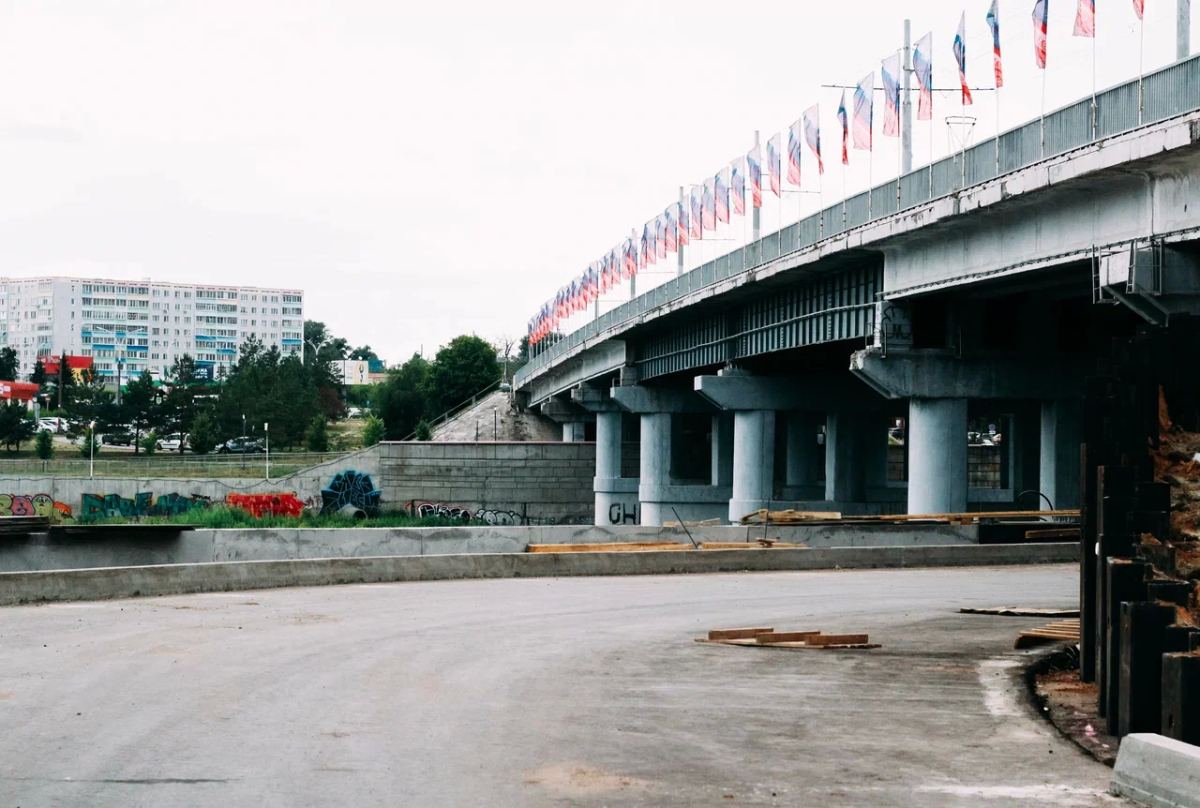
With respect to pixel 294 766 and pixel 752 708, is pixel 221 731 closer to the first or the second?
pixel 294 766

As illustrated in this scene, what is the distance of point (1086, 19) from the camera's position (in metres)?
28.6

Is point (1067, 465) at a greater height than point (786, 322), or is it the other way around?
point (786, 322)

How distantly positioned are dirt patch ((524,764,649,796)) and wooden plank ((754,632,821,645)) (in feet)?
28.5

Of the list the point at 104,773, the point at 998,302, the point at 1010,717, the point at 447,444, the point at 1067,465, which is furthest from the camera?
the point at 447,444

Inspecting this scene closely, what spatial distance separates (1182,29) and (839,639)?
1407 centimetres

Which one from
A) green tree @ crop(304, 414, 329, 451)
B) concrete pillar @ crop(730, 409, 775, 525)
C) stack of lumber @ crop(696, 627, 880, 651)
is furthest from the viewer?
green tree @ crop(304, 414, 329, 451)

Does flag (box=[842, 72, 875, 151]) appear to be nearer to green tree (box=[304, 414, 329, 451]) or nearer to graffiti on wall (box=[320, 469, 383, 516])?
graffiti on wall (box=[320, 469, 383, 516])

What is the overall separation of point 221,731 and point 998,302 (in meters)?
32.2

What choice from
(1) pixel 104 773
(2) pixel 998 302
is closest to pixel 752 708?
(1) pixel 104 773

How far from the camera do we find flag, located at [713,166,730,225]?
57.2 meters

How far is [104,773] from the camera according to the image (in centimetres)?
1102

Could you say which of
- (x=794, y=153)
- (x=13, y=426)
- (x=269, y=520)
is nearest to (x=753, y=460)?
(x=794, y=153)

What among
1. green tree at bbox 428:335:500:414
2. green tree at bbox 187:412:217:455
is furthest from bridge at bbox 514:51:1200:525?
green tree at bbox 428:335:500:414

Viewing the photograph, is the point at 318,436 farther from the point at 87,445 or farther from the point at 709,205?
the point at 709,205
